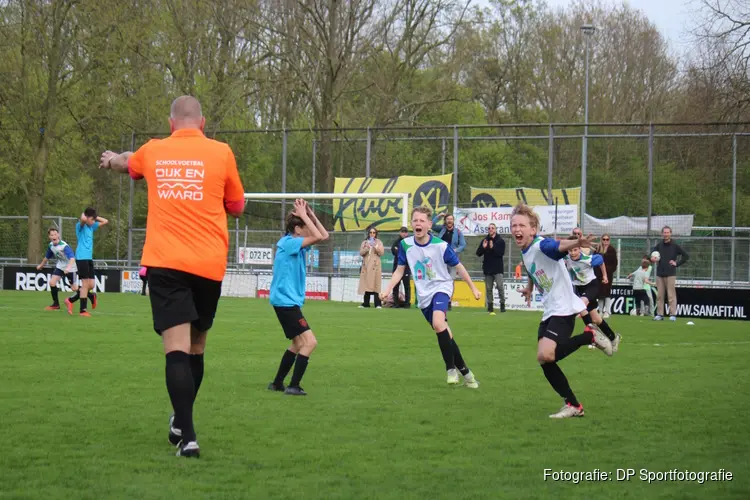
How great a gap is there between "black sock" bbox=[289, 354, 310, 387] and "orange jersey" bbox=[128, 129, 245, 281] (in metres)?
3.19

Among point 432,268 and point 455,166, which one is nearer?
point 432,268

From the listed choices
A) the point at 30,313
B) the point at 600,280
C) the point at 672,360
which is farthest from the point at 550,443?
the point at 30,313

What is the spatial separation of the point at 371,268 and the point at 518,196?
191 inches

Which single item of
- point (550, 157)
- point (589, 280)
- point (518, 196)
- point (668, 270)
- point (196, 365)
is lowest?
point (196, 365)

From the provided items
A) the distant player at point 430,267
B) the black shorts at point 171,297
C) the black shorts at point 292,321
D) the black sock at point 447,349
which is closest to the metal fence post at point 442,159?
the distant player at point 430,267

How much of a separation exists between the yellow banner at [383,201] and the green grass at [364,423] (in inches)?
576

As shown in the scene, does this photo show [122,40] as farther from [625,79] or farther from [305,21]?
[625,79]

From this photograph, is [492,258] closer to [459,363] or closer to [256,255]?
[256,255]

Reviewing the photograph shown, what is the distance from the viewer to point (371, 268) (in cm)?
2661

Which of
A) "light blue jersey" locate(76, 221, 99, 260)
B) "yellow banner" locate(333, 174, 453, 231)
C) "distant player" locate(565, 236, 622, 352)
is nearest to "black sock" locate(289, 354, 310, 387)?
"distant player" locate(565, 236, 622, 352)

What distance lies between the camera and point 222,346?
14109 millimetres

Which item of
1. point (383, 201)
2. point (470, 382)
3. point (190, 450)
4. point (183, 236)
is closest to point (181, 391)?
point (190, 450)

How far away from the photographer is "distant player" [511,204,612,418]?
8367 millimetres

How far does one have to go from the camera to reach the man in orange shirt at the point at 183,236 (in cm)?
626
